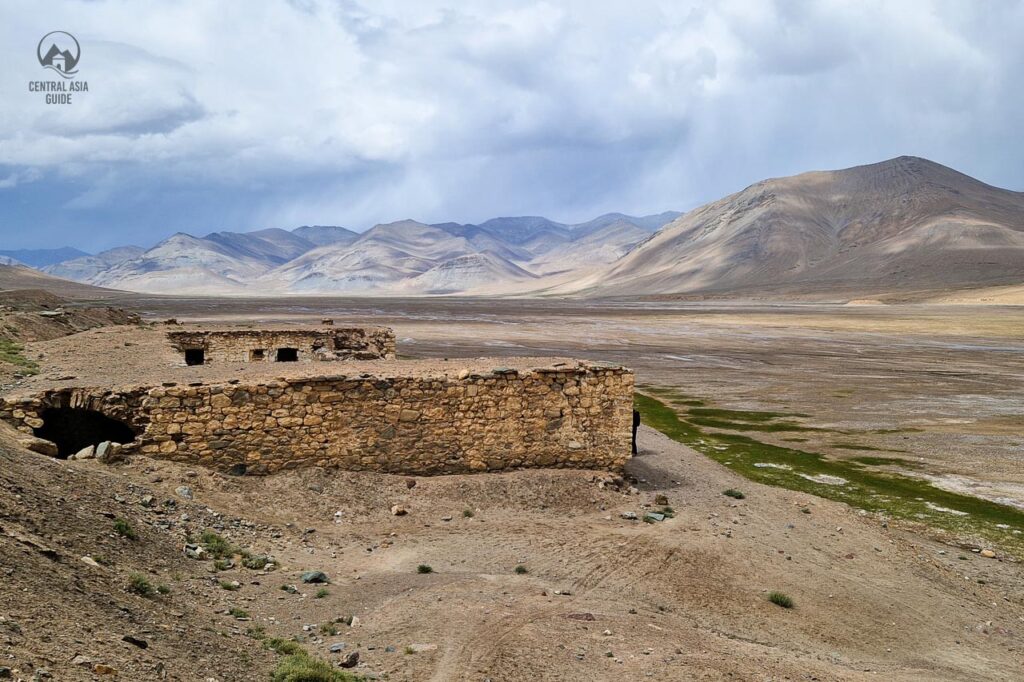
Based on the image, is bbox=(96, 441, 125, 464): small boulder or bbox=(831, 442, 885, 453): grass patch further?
bbox=(831, 442, 885, 453): grass patch

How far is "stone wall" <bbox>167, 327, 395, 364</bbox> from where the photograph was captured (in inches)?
925

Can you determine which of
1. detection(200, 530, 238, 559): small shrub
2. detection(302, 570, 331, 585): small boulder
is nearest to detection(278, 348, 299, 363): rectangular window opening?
detection(200, 530, 238, 559): small shrub

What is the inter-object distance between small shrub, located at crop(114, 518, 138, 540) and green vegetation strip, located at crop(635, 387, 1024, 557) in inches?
530

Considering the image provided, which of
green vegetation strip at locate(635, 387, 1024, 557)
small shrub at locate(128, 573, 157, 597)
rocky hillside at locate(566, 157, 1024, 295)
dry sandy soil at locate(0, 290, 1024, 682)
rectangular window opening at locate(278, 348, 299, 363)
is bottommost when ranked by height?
green vegetation strip at locate(635, 387, 1024, 557)

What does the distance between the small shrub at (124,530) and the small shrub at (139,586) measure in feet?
3.96

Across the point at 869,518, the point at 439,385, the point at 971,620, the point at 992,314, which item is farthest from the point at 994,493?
the point at 992,314

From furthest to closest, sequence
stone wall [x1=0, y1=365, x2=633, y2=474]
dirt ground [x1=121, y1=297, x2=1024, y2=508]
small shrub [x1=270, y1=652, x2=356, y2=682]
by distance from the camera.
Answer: dirt ground [x1=121, y1=297, x2=1024, y2=508] → stone wall [x1=0, y1=365, x2=633, y2=474] → small shrub [x1=270, y1=652, x2=356, y2=682]

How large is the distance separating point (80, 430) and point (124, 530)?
176 inches

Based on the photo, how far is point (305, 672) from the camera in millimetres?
6289

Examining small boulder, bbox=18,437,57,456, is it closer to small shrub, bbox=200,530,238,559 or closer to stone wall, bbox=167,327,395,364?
small shrub, bbox=200,530,238,559

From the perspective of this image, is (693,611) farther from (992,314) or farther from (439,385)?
(992,314)

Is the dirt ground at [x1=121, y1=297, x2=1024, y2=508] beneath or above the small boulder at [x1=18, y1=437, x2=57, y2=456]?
beneath

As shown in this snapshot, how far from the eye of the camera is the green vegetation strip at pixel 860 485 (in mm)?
14055

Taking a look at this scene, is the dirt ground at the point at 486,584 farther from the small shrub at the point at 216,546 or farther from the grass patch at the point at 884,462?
the grass patch at the point at 884,462
